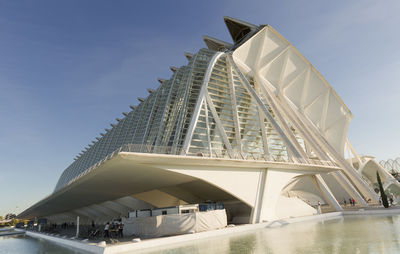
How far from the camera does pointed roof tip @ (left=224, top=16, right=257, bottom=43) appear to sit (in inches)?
1622

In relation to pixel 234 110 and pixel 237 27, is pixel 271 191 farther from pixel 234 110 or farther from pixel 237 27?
pixel 237 27

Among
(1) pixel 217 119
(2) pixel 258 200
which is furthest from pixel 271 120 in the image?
(2) pixel 258 200

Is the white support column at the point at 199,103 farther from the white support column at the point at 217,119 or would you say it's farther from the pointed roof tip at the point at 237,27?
the pointed roof tip at the point at 237,27

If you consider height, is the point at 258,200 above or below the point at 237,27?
below

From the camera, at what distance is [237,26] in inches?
1700

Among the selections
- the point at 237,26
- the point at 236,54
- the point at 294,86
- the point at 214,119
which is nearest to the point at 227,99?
the point at 214,119

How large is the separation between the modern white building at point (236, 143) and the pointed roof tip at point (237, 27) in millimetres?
179

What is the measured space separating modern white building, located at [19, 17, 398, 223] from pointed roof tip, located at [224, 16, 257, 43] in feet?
0.59

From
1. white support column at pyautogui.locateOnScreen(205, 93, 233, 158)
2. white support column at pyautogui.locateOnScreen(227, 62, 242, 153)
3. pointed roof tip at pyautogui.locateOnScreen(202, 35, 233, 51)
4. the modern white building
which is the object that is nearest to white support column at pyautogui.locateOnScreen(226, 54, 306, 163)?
the modern white building

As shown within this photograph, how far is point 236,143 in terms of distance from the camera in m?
28.2

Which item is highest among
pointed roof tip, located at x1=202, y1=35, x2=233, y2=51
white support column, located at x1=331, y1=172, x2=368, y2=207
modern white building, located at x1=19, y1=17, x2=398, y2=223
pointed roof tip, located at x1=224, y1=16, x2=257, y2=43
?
pointed roof tip, located at x1=224, y1=16, x2=257, y2=43

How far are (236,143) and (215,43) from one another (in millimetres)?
22995

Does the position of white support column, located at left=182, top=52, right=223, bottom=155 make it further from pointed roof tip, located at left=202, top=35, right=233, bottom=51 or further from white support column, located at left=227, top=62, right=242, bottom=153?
pointed roof tip, located at left=202, top=35, right=233, bottom=51

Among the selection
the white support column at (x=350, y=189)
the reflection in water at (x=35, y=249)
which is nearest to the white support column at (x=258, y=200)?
the reflection in water at (x=35, y=249)
